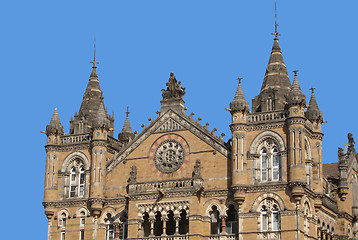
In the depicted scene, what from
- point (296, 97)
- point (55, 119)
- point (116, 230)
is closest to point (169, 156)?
point (116, 230)

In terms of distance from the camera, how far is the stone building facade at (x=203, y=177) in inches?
2486

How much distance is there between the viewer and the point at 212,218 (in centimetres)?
6506

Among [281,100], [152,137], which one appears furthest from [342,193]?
[152,137]

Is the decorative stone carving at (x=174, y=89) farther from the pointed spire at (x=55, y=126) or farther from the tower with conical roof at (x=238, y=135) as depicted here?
the pointed spire at (x=55, y=126)

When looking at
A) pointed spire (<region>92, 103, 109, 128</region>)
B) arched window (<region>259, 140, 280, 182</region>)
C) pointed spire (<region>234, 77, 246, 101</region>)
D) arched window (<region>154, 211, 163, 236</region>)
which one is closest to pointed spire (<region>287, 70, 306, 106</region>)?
arched window (<region>259, 140, 280, 182</region>)

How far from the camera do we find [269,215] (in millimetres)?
62719

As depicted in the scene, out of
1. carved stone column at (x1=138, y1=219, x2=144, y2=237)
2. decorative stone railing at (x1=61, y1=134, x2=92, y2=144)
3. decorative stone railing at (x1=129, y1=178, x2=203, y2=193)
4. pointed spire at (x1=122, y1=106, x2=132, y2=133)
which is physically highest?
pointed spire at (x1=122, y1=106, x2=132, y2=133)

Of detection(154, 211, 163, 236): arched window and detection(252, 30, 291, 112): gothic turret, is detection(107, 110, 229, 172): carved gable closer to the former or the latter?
detection(252, 30, 291, 112): gothic turret

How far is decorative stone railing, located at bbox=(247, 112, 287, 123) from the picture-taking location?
212 ft

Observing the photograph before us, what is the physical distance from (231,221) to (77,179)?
14.0m

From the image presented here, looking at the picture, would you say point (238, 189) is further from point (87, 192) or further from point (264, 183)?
point (87, 192)

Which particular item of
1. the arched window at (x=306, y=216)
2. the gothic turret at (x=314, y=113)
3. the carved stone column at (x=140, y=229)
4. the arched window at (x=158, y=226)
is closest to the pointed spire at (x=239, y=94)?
the gothic turret at (x=314, y=113)

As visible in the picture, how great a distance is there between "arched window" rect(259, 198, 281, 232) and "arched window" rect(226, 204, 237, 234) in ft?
8.13

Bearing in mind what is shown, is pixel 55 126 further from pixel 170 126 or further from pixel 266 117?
pixel 266 117
